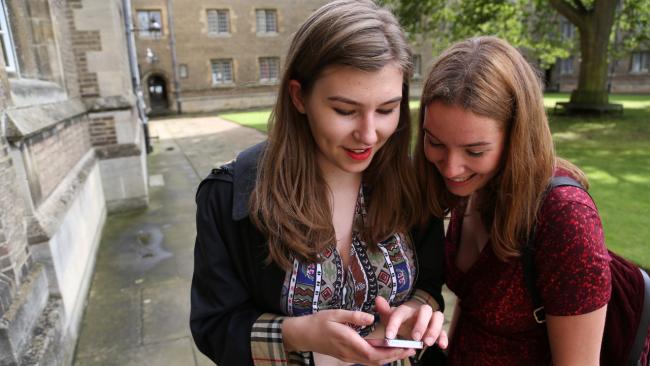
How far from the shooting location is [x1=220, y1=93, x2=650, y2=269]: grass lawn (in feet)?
15.7

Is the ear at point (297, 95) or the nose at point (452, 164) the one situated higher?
the ear at point (297, 95)

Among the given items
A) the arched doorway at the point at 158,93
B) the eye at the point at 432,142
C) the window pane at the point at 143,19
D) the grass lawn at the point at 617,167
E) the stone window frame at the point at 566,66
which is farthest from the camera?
the stone window frame at the point at 566,66

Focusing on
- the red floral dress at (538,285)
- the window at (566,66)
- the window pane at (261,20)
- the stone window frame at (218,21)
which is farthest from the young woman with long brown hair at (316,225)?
the window at (566,66)

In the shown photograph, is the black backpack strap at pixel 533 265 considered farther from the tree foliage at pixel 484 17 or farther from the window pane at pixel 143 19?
the window pane at pixel 143 19

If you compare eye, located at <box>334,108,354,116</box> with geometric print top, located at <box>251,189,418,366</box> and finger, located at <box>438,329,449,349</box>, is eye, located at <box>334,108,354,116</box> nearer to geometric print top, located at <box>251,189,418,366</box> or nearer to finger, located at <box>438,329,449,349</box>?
geometric print top, located at <box>251,189,418,366</box>

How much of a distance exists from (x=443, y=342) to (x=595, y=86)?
17240 mm

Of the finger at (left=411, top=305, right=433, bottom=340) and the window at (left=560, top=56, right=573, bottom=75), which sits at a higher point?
the window at (left=560, top=56, right=573, bottom=75)

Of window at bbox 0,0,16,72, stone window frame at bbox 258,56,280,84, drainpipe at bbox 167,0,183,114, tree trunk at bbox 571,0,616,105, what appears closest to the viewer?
window at bbox 0,0,16,72

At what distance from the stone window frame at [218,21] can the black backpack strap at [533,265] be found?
32.2m

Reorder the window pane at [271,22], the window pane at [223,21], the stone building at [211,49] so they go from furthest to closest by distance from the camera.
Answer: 1. the window pane at [271,22]
2. the window pane at [223,21]
3. the stone building at [211,49]

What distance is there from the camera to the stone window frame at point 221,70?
103 feet

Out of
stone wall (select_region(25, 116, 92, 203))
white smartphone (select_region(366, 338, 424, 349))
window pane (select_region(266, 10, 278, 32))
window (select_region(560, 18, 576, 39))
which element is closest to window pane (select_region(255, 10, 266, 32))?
window pane (select_region(266, 10, 278, 32))

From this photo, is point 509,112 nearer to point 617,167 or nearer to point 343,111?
point 343,111

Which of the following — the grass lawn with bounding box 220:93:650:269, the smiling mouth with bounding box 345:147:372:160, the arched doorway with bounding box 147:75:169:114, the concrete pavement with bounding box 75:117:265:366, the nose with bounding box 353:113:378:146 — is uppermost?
the nose with bounding box 353:113:378:146
